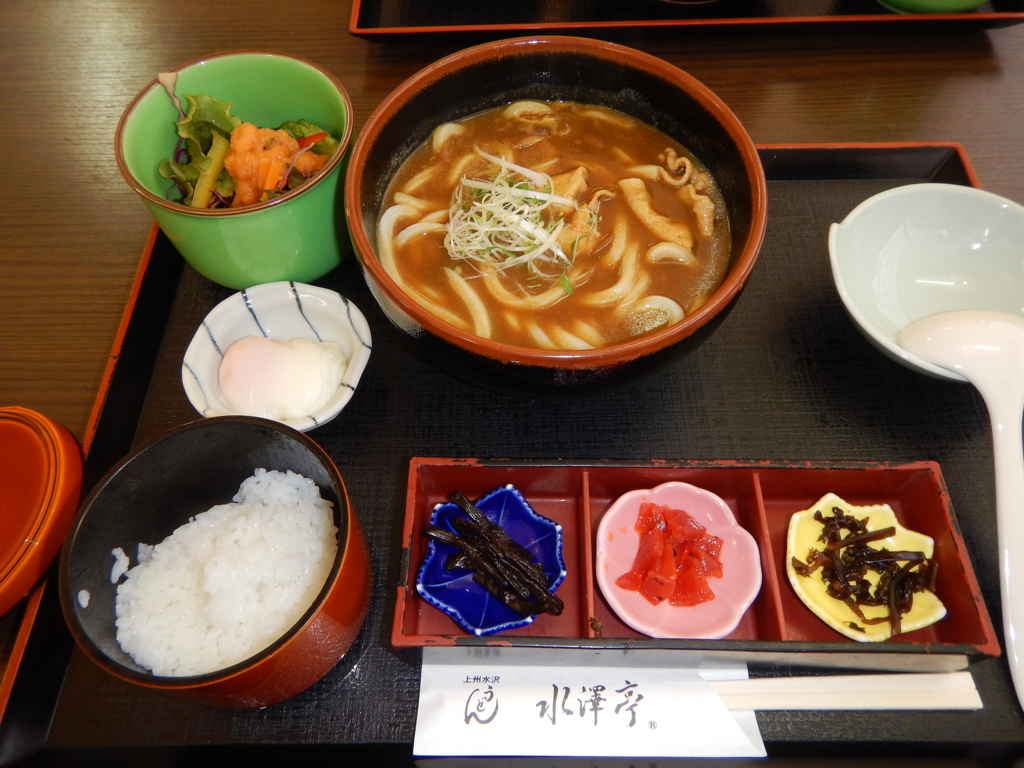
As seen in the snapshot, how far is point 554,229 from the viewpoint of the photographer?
1619 millimetres

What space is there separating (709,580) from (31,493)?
1.47m

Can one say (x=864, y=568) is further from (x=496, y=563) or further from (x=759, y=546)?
(x=496, y=563)

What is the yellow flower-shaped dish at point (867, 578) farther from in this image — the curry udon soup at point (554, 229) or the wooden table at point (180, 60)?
the wooden table at point (180, 60)

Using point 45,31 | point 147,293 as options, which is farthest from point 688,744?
point 45,31

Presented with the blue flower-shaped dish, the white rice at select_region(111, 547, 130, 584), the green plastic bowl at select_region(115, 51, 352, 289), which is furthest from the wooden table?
the blue flower-shaped dish

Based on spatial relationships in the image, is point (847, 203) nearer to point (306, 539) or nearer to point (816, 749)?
point (816, 749)

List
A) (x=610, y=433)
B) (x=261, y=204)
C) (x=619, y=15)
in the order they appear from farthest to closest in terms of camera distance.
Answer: (x=619, y=15) → (x=610, y=433) → (x=261, y=204)

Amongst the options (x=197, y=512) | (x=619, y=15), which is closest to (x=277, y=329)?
(x=197, y=512)

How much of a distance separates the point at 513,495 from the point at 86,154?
1.87m

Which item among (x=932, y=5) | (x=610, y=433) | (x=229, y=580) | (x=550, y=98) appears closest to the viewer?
(x=229, y=580)

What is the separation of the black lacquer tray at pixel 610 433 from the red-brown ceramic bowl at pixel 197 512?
Answer: 0.43ft

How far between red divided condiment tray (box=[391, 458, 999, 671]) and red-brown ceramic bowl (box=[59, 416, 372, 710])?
134 millimetres

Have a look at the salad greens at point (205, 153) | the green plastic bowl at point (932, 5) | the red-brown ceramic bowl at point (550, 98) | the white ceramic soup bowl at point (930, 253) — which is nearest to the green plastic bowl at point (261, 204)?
the salad greens at point (205, 153)

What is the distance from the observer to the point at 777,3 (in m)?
2.27
